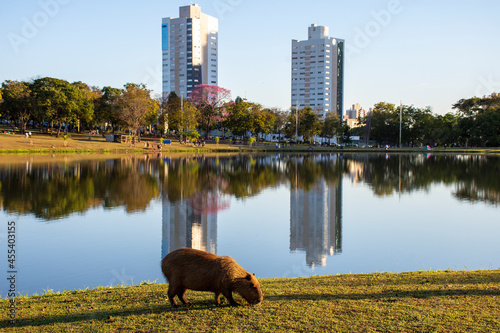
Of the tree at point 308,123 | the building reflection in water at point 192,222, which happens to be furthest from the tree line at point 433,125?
the building reflection in water at point 192,222

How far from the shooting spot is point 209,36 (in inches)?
6476

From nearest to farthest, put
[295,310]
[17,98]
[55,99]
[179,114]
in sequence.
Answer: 1. [295,310]
2. [55,99]
3. [17,98]
4. [179,114]

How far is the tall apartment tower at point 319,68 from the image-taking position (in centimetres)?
15350

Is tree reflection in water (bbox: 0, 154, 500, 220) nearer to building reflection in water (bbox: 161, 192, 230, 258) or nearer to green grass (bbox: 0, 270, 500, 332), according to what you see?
building reflection in water (bbox: 161, 192, 230, 258)

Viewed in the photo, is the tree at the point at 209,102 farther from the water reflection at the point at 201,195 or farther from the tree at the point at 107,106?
the water reflection at the point at 201,195

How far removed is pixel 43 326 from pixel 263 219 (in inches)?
446

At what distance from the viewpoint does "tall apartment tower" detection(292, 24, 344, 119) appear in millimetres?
153500

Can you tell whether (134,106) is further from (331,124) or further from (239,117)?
(331,124)

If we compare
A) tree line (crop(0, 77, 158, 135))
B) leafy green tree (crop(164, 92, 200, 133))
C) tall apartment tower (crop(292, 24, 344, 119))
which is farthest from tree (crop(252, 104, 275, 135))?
tall apartment tower (crop(292, 24, 344, 119))

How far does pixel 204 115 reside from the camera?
90125 mm

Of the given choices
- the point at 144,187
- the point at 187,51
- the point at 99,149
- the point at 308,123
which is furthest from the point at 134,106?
the point at 187,51

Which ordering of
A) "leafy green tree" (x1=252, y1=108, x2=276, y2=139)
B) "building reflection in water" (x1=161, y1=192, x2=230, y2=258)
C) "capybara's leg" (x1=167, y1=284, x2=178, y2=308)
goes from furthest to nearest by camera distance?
"leafy green tree" (x1=252, y1=108, x2=276, y2=139), "building reflection in water" (x1=161, y1=192, x2=230, y2=258), "capybara's leg" (x1=167, y1=284, x2=178, y2=308)

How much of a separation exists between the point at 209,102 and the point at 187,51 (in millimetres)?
76080

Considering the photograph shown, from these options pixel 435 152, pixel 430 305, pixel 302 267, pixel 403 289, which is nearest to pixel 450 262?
pixel 302 267
